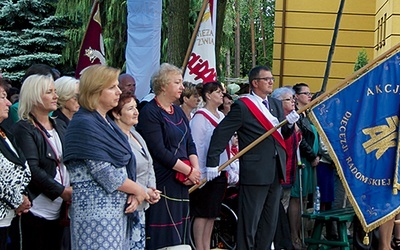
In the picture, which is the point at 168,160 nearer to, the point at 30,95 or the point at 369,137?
the point at 30,95

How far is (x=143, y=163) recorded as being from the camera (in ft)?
19.2

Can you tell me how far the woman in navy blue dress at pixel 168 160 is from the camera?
6645mm

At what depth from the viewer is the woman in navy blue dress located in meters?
6.64

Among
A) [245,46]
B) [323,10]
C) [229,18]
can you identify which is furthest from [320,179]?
[245,46]

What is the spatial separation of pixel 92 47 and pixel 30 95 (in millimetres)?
3918

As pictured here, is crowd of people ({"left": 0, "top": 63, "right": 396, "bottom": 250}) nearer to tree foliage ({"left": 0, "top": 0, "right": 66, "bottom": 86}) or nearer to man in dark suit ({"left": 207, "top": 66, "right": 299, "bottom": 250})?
man in dark suit ({"left": 207, "top": 66, "right": 299, "bottom": 250})

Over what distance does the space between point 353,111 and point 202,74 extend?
2.55m

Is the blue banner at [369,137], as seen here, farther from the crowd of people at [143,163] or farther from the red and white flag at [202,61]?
the red and white flag at [202,61]

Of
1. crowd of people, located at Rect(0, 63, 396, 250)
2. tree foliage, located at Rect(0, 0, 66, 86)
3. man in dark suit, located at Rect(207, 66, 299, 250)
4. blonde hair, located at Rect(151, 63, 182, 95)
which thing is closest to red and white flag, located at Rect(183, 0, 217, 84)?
crowd of people, located at Rect(0, 63, 396, 250)

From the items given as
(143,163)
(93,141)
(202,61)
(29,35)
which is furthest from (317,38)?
(93,141)

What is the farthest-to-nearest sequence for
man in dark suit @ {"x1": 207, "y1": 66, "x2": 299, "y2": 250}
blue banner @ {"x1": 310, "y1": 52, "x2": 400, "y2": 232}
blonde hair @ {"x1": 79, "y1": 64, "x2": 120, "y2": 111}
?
1. man in dark suit @ {"x1": 207, "y1": 66, "x2": 299, "y2": 250}
2. blue banner @ {"x1": 310, "y1": 52, "x2": 400, "y2": 232}
3. blonde hair @ {"x1": 79, "y1": 64, "x2": 120, "y2": 111}

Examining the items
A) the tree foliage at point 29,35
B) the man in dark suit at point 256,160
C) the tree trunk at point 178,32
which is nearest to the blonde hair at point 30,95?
the man in dark suit at point 256,160

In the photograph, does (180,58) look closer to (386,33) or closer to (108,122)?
(108,122)

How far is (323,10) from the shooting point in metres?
17.5
